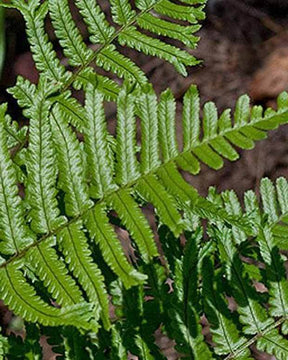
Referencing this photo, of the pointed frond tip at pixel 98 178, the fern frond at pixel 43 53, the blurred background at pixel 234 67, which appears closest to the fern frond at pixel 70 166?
the pointed frond tip at pixel 98 178

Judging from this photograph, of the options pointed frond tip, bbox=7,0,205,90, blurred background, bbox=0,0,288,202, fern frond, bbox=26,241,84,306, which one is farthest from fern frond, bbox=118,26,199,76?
blurred background, bbox=0,0,288,202

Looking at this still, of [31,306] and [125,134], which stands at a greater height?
[125,134]

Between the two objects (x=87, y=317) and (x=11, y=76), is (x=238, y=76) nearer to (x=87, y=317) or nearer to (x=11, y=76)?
(x=11, y=76)

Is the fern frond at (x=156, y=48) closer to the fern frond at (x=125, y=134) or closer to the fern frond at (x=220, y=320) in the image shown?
the fern frond at (x=125, y=134)

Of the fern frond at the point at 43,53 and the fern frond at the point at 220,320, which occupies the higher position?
the fern frond at the point at 43,53

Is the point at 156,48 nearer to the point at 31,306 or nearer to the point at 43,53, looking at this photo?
the point at 43,53

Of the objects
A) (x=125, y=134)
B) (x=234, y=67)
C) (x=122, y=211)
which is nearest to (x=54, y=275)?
(x=122, y=211)

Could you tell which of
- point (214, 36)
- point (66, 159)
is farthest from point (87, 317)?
point (214, 36)

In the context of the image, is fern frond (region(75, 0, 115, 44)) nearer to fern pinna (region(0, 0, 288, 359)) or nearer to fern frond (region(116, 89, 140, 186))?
fern pinna (region(0, 0, 288, 359))

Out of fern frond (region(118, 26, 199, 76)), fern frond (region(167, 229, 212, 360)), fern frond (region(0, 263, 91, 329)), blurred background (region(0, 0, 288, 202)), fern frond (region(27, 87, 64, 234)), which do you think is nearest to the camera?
fern frond (region(0, 263, 91, 329))
